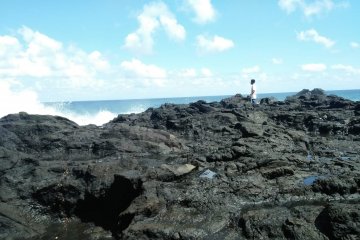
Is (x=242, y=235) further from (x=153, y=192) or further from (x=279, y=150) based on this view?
(x=279, y=150)

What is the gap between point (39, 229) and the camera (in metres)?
11.2

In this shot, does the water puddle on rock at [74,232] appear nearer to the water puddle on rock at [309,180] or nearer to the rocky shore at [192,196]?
the rocky shore at [192,196]

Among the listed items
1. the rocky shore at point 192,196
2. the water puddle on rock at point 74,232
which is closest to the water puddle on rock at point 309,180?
the rocky shore at point 192,196

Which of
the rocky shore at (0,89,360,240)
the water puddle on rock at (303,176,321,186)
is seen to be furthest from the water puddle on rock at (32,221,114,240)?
the water puddle on rock at (303,176,321,186)

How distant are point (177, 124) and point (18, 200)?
58.4 ft

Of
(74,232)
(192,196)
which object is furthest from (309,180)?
(74,232)

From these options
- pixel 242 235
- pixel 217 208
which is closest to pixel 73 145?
pixel 217 208

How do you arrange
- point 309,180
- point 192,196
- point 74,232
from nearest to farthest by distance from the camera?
point 192,196 → point 74,232 → point 309,180

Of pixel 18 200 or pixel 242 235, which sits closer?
pixel 242 235

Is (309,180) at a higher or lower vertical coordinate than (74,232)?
higher

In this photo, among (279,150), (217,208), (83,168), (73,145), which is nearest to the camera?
(217,208)

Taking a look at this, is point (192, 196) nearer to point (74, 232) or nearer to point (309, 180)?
point (74, 232)

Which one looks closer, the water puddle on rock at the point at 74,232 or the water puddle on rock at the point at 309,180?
the water puddle on rock at the point at 74,232

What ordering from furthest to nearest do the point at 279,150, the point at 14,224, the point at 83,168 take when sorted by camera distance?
the point at 279,150 < the point at 83,168 < the point at 14,224
